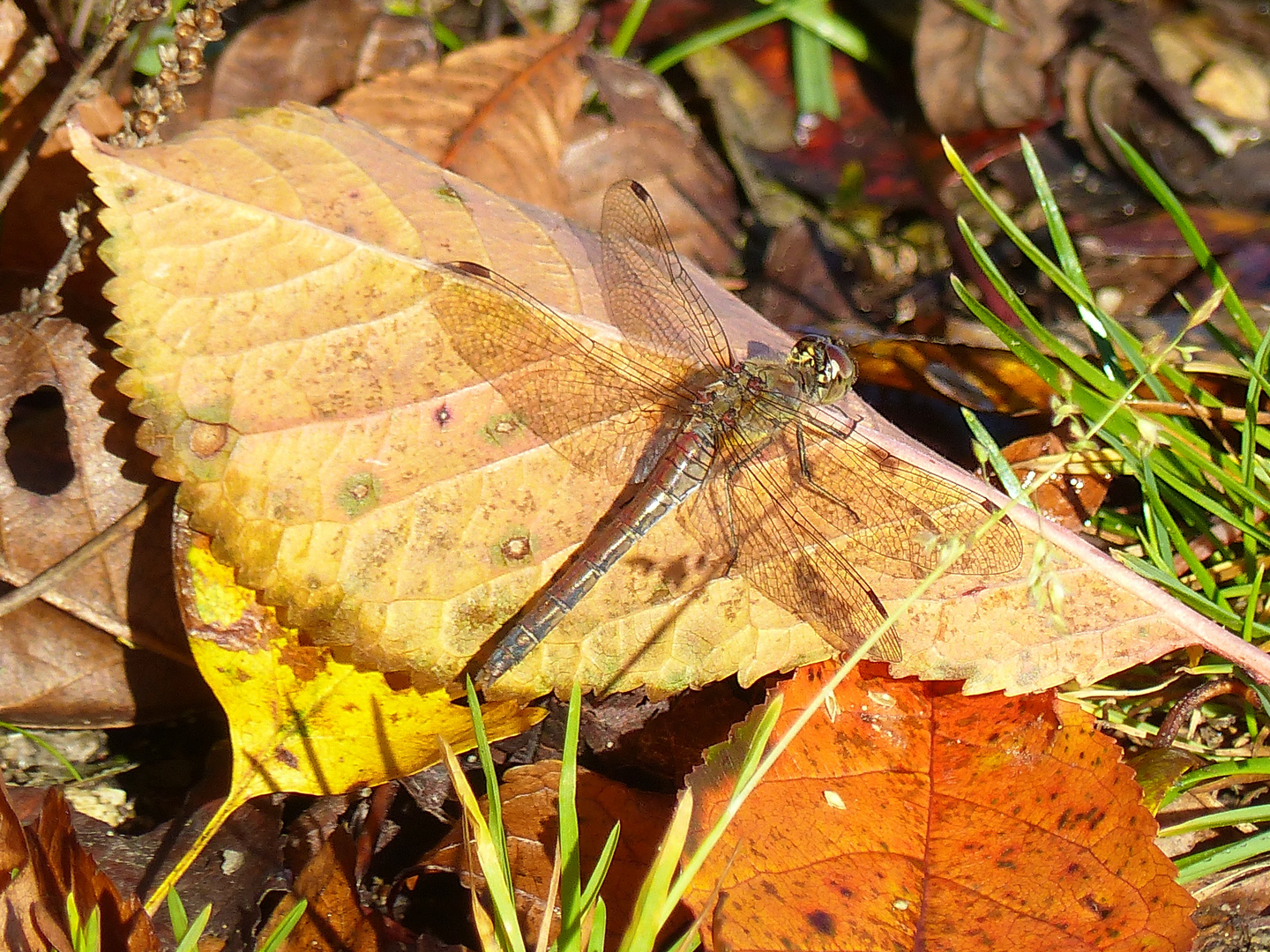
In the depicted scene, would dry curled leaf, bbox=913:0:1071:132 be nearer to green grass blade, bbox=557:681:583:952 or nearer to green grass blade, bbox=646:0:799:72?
green grass blade, bbox=646:0:799:72

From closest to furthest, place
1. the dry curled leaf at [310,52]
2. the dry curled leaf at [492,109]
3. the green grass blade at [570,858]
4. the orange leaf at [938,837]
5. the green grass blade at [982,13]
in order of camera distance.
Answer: the green grass blade at [570,858]
the orange leaf at [938,837]
the dry curled leaf at [492,109]
the dry curled leaf at [310,52]
the green grass blade at [982,13]

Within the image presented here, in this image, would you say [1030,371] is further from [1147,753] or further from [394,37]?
[394,37]

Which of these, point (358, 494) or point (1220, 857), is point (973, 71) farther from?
point (358, 494)

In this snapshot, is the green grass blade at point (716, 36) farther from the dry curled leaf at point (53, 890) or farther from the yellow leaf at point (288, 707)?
the dry curled leaf at point (53, 890)

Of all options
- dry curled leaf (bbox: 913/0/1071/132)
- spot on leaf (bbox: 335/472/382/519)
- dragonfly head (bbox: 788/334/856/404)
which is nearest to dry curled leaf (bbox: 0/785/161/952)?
spot on leaf (bbox: 335/472/382/519)

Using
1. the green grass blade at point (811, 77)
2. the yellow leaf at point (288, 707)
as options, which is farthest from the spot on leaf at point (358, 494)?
the green grass blade at point (811, 77)

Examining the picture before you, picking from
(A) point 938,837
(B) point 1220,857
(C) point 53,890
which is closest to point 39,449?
(C) point 53,890
